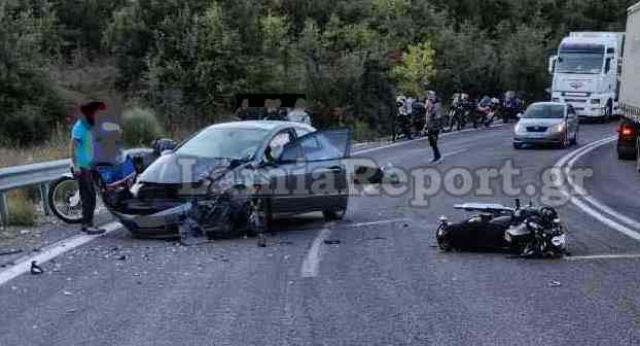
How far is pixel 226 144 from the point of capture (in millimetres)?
11562

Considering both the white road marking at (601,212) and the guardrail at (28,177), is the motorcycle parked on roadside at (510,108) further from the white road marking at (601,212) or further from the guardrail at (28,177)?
the guardrail at (28,177)

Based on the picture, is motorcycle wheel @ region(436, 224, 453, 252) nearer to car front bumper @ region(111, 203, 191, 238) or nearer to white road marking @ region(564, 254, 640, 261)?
white road marking @ region(564, 254, 640, 261)

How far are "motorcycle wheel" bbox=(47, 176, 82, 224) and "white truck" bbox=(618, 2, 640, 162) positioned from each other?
1307cm

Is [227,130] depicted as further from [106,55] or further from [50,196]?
[106,55]

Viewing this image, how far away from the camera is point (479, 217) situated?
9.57m

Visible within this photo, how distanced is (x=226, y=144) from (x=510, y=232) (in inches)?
161

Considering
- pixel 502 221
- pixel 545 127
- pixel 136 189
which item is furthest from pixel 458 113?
pixel 502 221

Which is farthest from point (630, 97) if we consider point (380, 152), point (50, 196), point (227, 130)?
point (50, 196)

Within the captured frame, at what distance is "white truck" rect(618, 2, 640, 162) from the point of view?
20844 millimetres

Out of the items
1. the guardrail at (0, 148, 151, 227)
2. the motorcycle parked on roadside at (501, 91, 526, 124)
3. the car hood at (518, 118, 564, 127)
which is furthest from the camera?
the motorcycle parked on roadside at (501, 91, 526, 124)

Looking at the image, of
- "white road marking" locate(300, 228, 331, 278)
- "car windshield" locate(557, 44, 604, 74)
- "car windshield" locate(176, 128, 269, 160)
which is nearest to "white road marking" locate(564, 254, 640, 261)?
"white road marking" locate(300, 228, 331, 278)

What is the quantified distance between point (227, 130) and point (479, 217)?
13.0 feet

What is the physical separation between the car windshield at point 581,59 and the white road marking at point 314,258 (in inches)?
1277

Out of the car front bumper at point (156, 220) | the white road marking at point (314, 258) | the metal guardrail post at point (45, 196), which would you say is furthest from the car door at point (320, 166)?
the metal guardrail post at point (45, 196)
